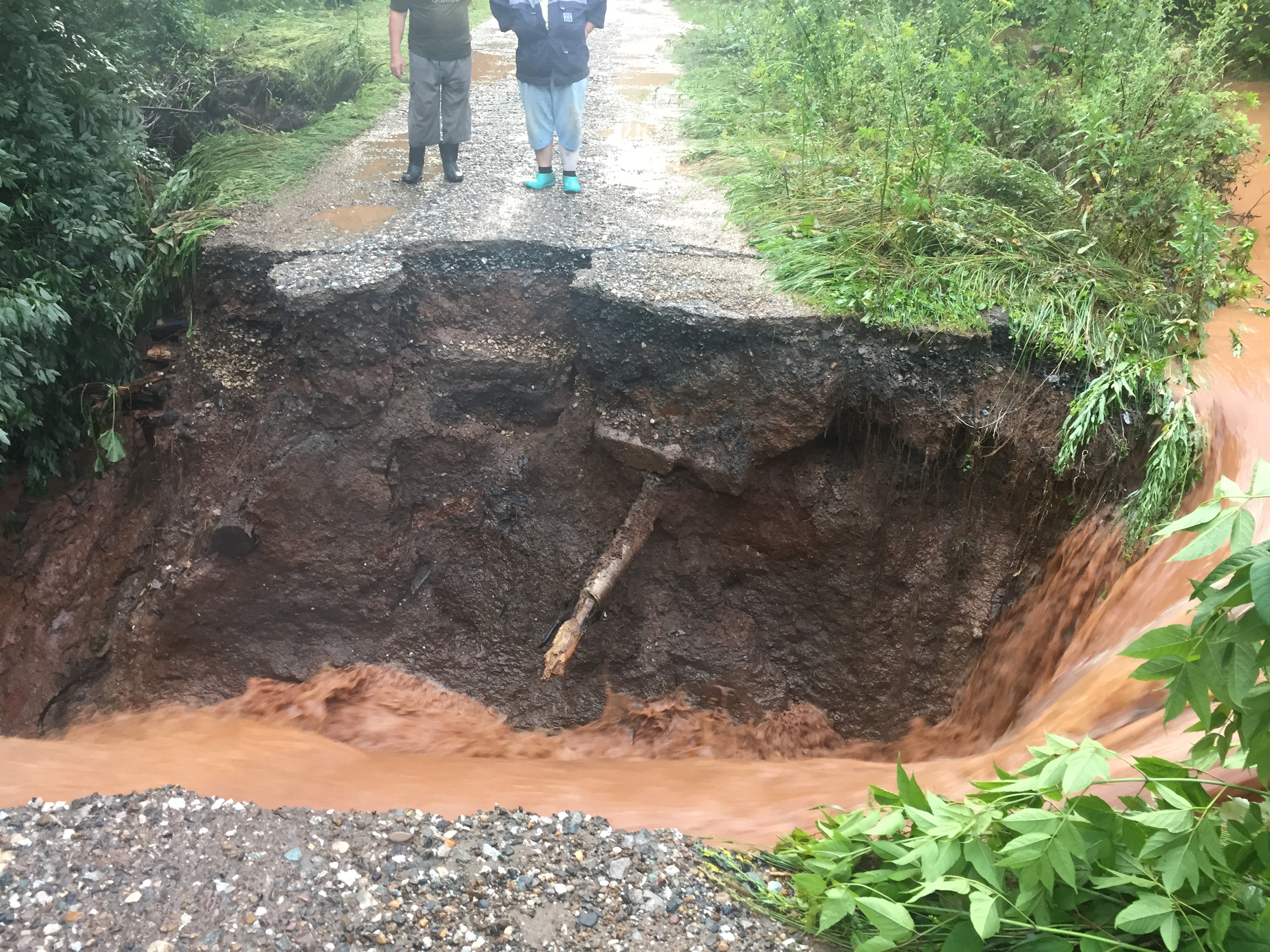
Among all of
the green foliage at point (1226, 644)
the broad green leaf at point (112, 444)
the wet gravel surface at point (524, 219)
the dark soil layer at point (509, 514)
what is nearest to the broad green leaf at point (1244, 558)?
the green foliage at point (1226, 644)

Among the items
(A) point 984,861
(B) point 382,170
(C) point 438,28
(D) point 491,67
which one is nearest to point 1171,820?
(A) point 984,861

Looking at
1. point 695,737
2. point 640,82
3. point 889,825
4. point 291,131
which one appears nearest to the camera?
point 889,825

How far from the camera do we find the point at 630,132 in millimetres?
7148

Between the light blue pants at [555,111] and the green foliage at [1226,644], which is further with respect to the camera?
the light blue pants at [555,111]

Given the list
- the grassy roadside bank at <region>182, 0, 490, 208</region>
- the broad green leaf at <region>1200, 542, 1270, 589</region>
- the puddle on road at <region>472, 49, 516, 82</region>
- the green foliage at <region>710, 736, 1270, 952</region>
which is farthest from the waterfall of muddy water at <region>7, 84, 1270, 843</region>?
the puddle on road at <region>472, 49, 516, 82</region>

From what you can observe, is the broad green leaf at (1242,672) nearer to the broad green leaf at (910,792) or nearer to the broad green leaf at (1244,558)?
the broad green leaf at (1244,558)

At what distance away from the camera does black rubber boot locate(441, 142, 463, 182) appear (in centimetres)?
576

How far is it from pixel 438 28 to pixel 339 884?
15.7 ft

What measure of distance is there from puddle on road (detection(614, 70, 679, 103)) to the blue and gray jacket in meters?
2.87

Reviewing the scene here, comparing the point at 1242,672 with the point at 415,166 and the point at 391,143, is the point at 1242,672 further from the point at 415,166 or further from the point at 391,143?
the point at 391,143

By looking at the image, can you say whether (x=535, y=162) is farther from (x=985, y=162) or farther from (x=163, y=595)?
(x=163, y=595)

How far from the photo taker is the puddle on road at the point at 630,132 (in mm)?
7004

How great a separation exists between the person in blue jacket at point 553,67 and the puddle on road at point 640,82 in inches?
106

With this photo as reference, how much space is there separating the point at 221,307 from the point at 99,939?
3645 mm
